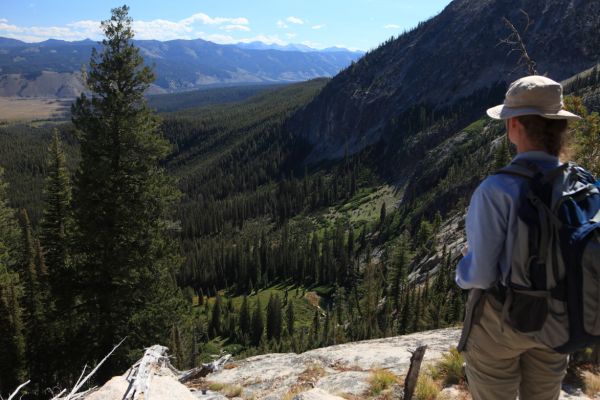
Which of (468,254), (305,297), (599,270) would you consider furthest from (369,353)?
(305,297)

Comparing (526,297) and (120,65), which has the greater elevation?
(120,65)

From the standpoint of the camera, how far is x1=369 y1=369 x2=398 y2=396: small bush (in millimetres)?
8742

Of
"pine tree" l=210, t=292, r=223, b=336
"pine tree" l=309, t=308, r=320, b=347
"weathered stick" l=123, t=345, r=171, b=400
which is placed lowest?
"pine tree" l=210, t=292, r=223, b=336

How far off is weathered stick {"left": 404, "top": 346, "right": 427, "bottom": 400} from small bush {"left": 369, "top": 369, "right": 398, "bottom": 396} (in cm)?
132

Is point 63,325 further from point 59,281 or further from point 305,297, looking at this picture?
point 305,297

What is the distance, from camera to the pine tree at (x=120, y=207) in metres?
13.8

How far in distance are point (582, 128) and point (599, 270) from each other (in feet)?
40.1

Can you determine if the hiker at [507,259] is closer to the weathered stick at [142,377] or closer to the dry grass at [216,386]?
the weathered stick at [142,377]

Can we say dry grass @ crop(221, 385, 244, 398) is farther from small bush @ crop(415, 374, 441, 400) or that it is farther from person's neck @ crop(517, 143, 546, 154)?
person's neck @ crop(517, 143, 546, 154)

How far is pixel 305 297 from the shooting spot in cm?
11988

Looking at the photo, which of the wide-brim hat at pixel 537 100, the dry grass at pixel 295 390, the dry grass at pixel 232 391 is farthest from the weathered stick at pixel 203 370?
the wide-brim hat at pixel 537 100

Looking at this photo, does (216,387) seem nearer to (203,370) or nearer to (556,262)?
(203,370)

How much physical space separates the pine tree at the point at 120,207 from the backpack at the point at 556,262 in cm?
1249

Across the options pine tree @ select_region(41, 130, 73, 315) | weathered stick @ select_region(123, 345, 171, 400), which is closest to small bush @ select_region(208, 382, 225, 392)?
weathered stick @ select_region(123, 345, 171, 400)
